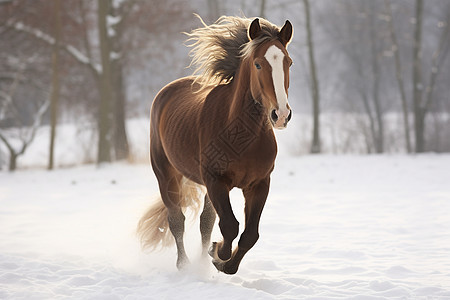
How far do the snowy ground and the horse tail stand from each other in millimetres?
181

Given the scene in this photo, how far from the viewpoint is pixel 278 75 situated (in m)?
3.21

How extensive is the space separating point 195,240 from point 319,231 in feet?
5.69

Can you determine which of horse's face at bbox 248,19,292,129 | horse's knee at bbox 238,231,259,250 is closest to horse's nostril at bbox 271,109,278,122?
horse's face at bbox 248,19,292,129

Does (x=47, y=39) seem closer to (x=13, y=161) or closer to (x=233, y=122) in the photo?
(x=13, y=161)

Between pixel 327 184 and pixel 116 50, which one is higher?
pixel 116 50

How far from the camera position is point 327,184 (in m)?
10.7

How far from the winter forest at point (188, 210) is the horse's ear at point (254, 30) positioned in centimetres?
109

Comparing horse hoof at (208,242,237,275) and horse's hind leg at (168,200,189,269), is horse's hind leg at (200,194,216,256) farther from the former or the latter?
horse hoof at (208,242,237,275)

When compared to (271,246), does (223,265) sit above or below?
above

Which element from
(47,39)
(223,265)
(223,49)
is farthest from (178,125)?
(47,39)

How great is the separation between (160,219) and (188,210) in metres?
2.18

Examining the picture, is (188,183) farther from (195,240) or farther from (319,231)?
(319,231)

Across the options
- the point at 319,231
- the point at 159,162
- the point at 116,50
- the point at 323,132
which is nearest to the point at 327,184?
the point at 319,231

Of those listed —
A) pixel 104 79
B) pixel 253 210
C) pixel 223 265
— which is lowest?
pixel 223 265
